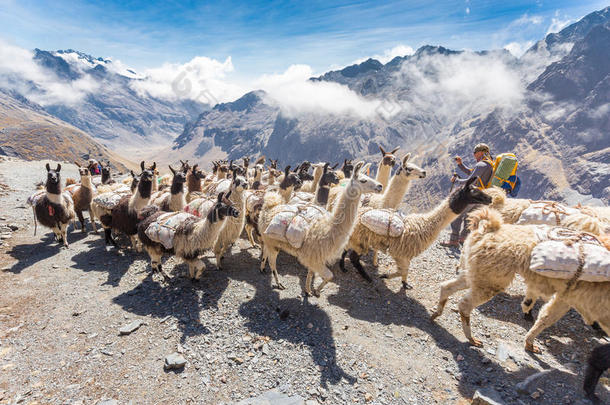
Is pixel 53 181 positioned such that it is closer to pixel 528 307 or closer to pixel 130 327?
pixel 130 327

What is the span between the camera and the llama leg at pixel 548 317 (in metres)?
4.39

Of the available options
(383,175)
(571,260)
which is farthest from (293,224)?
(383,175)

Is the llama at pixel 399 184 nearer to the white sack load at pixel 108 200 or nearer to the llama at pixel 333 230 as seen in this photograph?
the llama at pixel 333 230

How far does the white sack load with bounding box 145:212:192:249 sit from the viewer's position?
5652 millimetres

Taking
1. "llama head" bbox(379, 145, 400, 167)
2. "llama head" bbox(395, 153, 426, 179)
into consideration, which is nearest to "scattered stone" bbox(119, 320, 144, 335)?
"llama head" bbox(395, 153, 426, 179)

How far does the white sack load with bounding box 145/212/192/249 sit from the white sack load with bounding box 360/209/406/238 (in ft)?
12.7

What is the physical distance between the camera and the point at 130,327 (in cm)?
457

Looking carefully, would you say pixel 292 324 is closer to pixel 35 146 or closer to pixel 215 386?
pixel 215 386

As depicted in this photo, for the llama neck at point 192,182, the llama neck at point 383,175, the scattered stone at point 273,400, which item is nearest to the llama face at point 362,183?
the scattered stone at point 273,400

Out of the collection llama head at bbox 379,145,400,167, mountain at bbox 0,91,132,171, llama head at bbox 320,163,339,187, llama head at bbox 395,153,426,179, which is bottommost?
mountain at bbox 0,91,132,171

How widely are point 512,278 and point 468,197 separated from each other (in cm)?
173

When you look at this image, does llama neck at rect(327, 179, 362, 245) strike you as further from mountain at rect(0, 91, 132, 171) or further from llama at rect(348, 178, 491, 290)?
mountain at rect(0, 91, 132, 171)

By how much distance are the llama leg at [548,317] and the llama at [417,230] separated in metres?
1.92

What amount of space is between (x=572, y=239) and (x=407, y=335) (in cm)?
276
